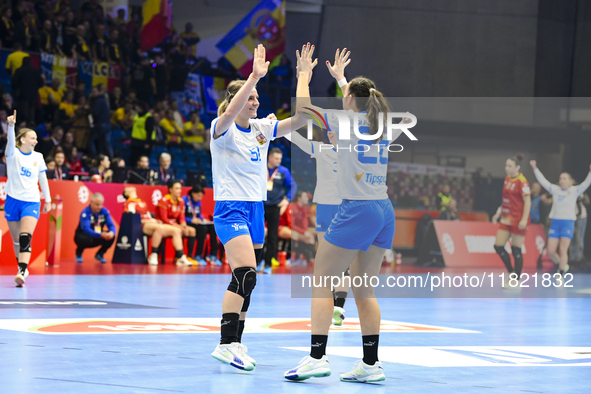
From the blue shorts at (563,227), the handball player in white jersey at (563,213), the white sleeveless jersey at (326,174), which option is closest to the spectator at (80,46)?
the handball player in white jersey at (563,213)

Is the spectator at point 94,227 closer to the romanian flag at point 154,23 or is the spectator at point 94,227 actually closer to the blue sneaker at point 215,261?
the blue sneaker at point 215,261

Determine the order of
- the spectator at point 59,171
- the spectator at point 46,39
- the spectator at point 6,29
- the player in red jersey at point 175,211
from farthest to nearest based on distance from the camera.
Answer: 1. the spectator at point 46,39
2. the spectator at point 6,29
3. the player in red jersey at point 175,211
4. the spectator at point 59,171

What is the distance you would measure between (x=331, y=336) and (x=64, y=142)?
12239 millimetres

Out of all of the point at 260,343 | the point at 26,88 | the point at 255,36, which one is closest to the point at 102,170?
the point at 26,88

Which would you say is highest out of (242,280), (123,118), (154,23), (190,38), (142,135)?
(154,23)

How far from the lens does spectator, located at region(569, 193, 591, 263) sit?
16.8 metres

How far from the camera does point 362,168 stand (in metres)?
4.41

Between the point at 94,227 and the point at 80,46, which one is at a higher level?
the point at 80,46

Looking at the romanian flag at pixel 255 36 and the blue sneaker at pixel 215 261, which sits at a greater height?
the romanian flag at pixel 255 36

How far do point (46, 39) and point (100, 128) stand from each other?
121 inches

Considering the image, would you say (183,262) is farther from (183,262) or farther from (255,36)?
(255,36)

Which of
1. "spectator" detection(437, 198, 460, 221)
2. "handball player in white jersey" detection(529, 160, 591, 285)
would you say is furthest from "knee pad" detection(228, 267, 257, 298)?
"spectator" detection(437, 198, 460, 221)

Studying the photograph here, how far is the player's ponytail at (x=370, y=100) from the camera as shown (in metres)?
4.39

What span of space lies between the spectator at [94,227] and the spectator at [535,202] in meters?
9.68
